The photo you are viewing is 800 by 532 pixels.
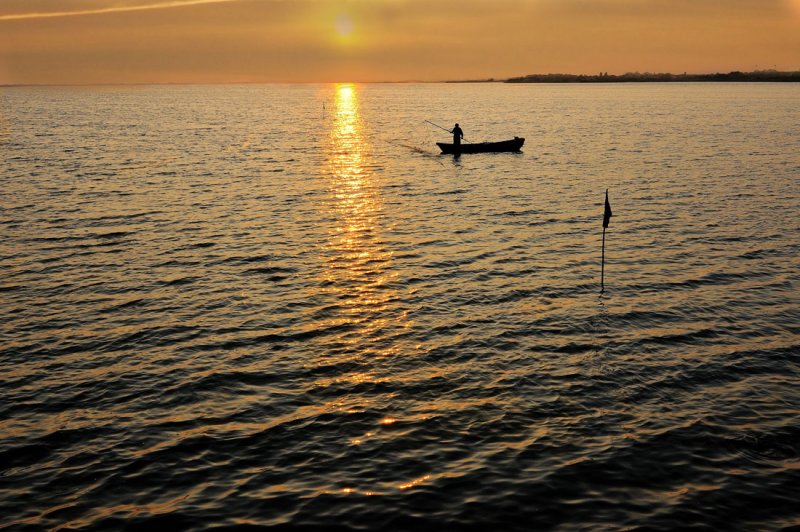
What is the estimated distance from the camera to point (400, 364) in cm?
1892

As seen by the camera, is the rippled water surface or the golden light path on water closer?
the rippled water surface

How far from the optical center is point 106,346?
66.7 ft

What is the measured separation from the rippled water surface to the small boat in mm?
26270

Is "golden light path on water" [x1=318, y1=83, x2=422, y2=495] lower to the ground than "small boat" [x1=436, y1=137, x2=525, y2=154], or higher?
lower

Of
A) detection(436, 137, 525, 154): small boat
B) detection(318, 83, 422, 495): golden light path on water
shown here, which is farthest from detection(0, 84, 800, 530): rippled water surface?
detection(436, 137, 525, 154): small boat

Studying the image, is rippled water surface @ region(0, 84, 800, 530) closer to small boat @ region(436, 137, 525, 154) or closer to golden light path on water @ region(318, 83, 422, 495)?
golden light path on water @ region(318, 83, 422, 495)

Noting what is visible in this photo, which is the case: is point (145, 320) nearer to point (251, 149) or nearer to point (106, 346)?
point (106, 346)

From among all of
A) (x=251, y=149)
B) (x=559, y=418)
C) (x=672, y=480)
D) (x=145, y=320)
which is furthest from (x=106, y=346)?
(x=251, y=149)

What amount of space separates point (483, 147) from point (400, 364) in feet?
180

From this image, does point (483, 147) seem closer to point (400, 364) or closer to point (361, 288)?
point (361, 288)

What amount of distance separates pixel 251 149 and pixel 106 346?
220 ft

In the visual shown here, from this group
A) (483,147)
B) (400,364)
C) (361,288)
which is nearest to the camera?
(400,364)

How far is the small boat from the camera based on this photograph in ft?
229

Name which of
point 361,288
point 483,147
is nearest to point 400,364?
point 361,288
